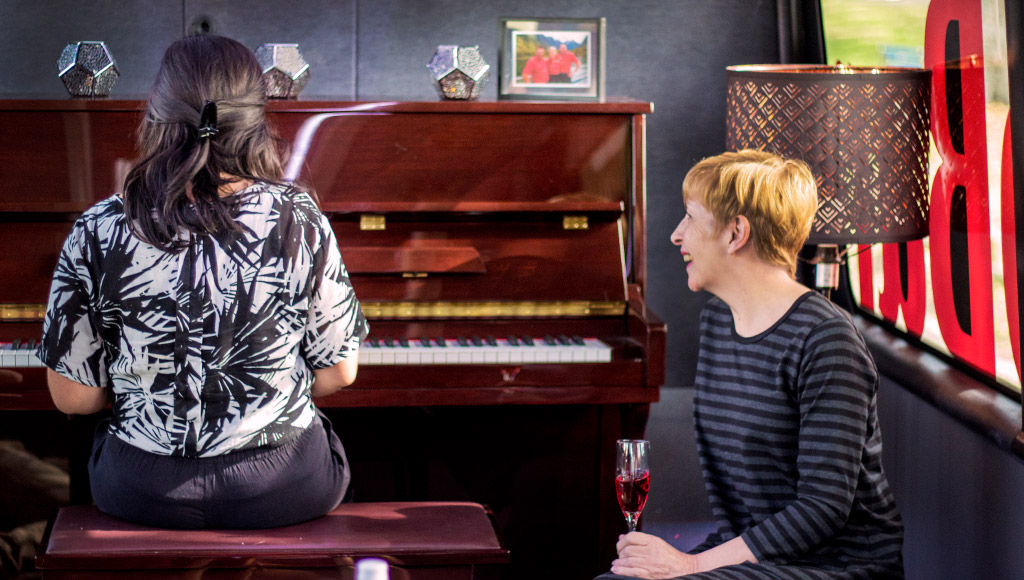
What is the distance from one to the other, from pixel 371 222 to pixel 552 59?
68cm

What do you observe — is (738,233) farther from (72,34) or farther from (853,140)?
(72,34)

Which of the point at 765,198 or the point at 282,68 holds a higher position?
the point at 282,68

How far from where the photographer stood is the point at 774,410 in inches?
67.2

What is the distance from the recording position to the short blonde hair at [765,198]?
1728mm

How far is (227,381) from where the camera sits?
71.1 inches

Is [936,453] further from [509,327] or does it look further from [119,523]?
[119,523]

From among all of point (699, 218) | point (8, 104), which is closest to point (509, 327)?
point (699, 218)

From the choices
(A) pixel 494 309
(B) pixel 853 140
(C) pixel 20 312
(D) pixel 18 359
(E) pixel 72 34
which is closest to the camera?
(B) pixel 853 140

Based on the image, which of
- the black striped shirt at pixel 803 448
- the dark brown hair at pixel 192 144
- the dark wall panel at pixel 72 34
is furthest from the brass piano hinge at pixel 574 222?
the dark wall panel at pixel 72 34

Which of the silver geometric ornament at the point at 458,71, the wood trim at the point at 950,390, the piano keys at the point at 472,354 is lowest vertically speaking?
the wood trim at the point at 950,390

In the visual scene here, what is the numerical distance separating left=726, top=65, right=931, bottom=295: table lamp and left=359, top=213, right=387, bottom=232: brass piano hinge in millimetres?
1069

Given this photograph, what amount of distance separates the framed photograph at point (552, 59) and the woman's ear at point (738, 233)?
1.22m

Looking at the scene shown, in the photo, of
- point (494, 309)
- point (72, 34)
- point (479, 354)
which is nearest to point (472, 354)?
point (479, 354)

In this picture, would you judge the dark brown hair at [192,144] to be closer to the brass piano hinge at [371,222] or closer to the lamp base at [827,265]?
the brass piano hinge at [371,222]
